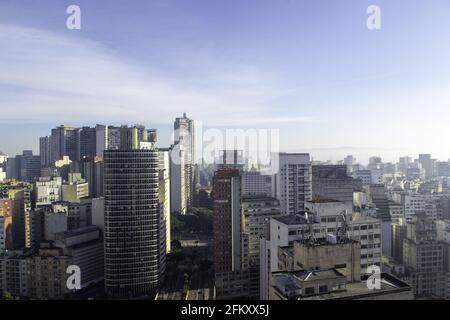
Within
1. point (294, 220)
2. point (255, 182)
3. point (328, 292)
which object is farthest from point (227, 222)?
point (255, 182)

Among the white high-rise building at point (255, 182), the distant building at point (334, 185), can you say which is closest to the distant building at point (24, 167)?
the white high-rise building at point (255, 182)

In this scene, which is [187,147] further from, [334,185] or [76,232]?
[76,232]

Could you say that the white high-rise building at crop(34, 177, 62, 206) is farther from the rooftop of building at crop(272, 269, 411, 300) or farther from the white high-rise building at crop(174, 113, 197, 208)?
the rooftop of building at crop(272, 269, 411, 300)

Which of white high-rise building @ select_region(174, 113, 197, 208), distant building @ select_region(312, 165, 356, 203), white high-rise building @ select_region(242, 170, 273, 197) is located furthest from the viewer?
white high-rise building @ select_region(242, 170, 273, 197)

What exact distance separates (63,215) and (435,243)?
1310cm

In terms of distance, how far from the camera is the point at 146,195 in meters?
11.5

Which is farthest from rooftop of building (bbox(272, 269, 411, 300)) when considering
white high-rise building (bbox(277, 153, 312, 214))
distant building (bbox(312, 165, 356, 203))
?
distant building (bbox(312, 165, 356, 203))

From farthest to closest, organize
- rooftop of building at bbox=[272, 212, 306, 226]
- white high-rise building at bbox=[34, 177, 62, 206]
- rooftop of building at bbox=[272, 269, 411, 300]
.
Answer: white high-rise building at bbox=[34, 177, 62, 206] < rooftop of building at bbox=[272, 212, 306, 226] < rooftop of building at bbox=[272, 269, 411, 300]

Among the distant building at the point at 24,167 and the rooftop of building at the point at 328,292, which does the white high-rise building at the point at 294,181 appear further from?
the distant building at the point at 24,167

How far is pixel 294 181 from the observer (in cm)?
1392

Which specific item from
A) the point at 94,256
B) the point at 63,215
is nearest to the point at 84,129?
the point at 63,215

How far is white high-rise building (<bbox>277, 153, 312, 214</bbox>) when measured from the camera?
13.7 metres

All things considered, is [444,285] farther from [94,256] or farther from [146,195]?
[94,256]

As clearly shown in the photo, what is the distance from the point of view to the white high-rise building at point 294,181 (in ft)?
45.1
